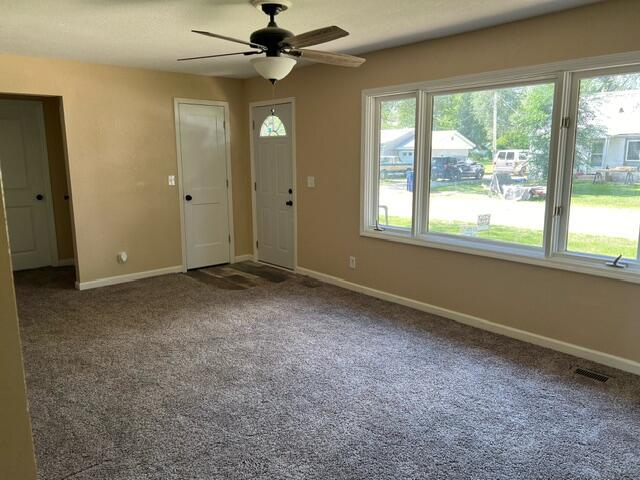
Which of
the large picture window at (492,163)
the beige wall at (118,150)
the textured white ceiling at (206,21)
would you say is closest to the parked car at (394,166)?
the large picture window at (492,163)

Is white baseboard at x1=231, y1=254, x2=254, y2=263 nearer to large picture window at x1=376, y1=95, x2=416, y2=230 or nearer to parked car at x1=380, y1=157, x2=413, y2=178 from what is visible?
large picture window at x1=376, y1=95, x2=416, y2=230

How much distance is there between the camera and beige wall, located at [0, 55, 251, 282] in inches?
190

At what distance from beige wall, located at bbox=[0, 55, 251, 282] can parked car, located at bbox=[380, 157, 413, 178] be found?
8.49 ft

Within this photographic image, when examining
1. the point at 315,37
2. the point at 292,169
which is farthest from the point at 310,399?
the point at 292,169

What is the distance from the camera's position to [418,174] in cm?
433

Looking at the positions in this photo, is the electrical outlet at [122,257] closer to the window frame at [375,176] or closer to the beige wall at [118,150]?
the beige wall at [118,150]

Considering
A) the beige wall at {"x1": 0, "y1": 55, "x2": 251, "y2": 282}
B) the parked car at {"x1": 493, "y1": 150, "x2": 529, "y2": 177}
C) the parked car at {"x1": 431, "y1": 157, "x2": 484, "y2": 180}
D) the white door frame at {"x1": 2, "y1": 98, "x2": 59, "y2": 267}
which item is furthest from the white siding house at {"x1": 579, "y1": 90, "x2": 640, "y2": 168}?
the white door frame at {"x1": 2, "y1": 98, "x2": 59, "y2": 267}

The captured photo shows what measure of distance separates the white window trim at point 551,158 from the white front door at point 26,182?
14.9 ft

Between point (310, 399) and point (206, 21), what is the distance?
2789mm

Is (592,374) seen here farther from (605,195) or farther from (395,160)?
(395,160)

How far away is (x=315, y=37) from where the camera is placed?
249 centimetres

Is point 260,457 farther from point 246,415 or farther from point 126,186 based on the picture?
point 126,186

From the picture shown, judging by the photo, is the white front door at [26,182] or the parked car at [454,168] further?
the white front door at [26,182]

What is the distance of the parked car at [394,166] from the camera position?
14.7 feet
